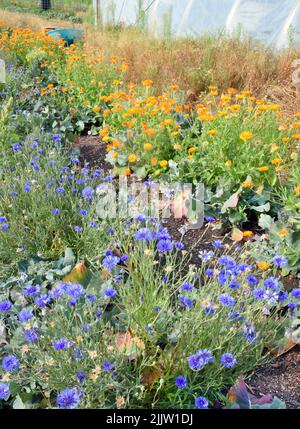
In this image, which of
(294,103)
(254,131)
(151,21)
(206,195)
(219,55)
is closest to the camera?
(206,195)

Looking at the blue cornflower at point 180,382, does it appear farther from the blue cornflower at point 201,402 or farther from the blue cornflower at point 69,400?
the blue cornflower at point 69,400

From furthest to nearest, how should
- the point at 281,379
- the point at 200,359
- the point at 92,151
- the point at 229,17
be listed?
1. the point at 229,17
2. the point at 92,151
3. the point at 281,379
4. the point at 200,359

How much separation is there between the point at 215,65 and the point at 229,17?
2.01 metres

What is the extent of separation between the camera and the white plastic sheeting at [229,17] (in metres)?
6.59

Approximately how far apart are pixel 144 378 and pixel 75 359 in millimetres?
329

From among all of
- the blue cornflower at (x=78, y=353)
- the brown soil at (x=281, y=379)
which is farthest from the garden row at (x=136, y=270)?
the brown soil at (x=281, y=379)

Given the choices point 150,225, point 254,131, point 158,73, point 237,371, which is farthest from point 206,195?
point 158,73

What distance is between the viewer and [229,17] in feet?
24.7

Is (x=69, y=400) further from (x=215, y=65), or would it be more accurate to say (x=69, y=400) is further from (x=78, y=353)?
(x=215, y=65)

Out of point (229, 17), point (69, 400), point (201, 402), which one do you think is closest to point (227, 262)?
point (201, 402)

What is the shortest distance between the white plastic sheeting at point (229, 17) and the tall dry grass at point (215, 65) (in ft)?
1.64

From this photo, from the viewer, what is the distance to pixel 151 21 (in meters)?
9.48

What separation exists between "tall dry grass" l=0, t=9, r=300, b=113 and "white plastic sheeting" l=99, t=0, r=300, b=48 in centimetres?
50
